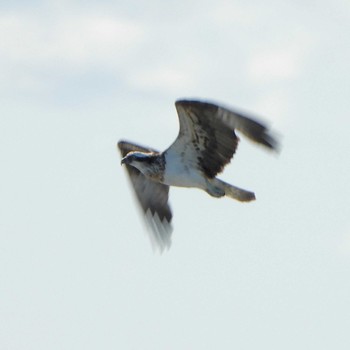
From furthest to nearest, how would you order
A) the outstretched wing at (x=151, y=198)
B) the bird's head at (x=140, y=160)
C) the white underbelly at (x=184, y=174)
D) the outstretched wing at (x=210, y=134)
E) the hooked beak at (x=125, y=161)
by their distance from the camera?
the outstretched wing at (x=151, y=198) < the hooked beak at (x=125, y=161) < the bird's head at (x=140, y=160) < the white underbelly at (x=184, y=174) < the outstretched wing at (x=210, y=134)

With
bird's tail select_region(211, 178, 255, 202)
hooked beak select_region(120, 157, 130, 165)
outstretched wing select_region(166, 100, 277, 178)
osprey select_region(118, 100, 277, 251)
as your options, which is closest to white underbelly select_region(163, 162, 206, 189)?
osprey select_region(118, 100, 277, 251)

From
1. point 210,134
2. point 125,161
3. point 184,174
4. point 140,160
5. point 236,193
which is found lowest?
point 236,193

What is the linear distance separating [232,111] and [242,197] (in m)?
2.22

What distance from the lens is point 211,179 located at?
25047mm

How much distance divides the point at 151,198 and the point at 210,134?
3045 millimetres

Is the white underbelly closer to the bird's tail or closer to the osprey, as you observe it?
the osprey

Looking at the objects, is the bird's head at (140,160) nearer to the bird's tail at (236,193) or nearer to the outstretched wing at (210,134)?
the outstretched wing at (210,134)

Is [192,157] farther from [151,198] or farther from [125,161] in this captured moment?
[151,198]

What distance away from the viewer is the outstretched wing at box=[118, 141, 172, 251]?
1058 inches

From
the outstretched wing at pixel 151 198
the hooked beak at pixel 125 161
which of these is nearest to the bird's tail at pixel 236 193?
the hooked beak at pixel 125 161

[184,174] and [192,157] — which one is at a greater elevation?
[192,157]

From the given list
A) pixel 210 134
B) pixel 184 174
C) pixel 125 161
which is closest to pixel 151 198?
pixel 125 161

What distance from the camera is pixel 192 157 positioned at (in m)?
24.9

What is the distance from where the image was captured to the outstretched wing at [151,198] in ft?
88.2
